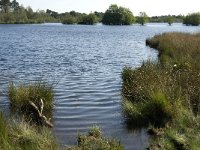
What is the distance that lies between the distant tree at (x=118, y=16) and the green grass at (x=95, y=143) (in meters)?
132

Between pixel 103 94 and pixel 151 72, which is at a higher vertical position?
pixel 151 72

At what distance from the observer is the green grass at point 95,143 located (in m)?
8.36

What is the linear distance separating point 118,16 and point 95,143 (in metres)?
134

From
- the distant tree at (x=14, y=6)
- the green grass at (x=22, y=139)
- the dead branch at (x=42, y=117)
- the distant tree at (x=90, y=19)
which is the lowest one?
the distant tree at (x=90, y=19)

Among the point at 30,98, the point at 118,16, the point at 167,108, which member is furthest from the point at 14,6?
the point at 167,108

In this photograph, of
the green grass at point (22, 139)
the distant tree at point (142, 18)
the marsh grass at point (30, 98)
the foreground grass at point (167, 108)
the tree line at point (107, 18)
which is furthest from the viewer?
the distant tree at point (142, 18)

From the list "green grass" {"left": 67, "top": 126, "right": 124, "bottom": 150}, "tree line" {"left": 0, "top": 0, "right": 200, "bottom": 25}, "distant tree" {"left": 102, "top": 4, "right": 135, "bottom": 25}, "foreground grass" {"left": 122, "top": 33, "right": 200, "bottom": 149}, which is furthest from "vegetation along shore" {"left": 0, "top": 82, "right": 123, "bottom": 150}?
"distant tree" {"left": 102, "top": 4, "right": 135, "bottom": 25}

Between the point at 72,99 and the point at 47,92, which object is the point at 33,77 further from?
the point at 47,92

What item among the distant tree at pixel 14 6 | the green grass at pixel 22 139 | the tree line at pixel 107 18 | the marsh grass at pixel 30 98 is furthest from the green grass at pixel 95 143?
the distant tree at pixel 14 6

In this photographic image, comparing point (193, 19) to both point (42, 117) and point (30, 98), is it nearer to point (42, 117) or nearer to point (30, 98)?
point (30, 98)

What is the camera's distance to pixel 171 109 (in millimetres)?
10805

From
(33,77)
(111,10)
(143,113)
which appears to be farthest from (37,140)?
(111,10)

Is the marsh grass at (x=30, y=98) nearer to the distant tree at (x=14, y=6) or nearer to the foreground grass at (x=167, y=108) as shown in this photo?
the foreground grass at (x=167, y=108)

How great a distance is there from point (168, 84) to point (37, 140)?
5.53 metres
